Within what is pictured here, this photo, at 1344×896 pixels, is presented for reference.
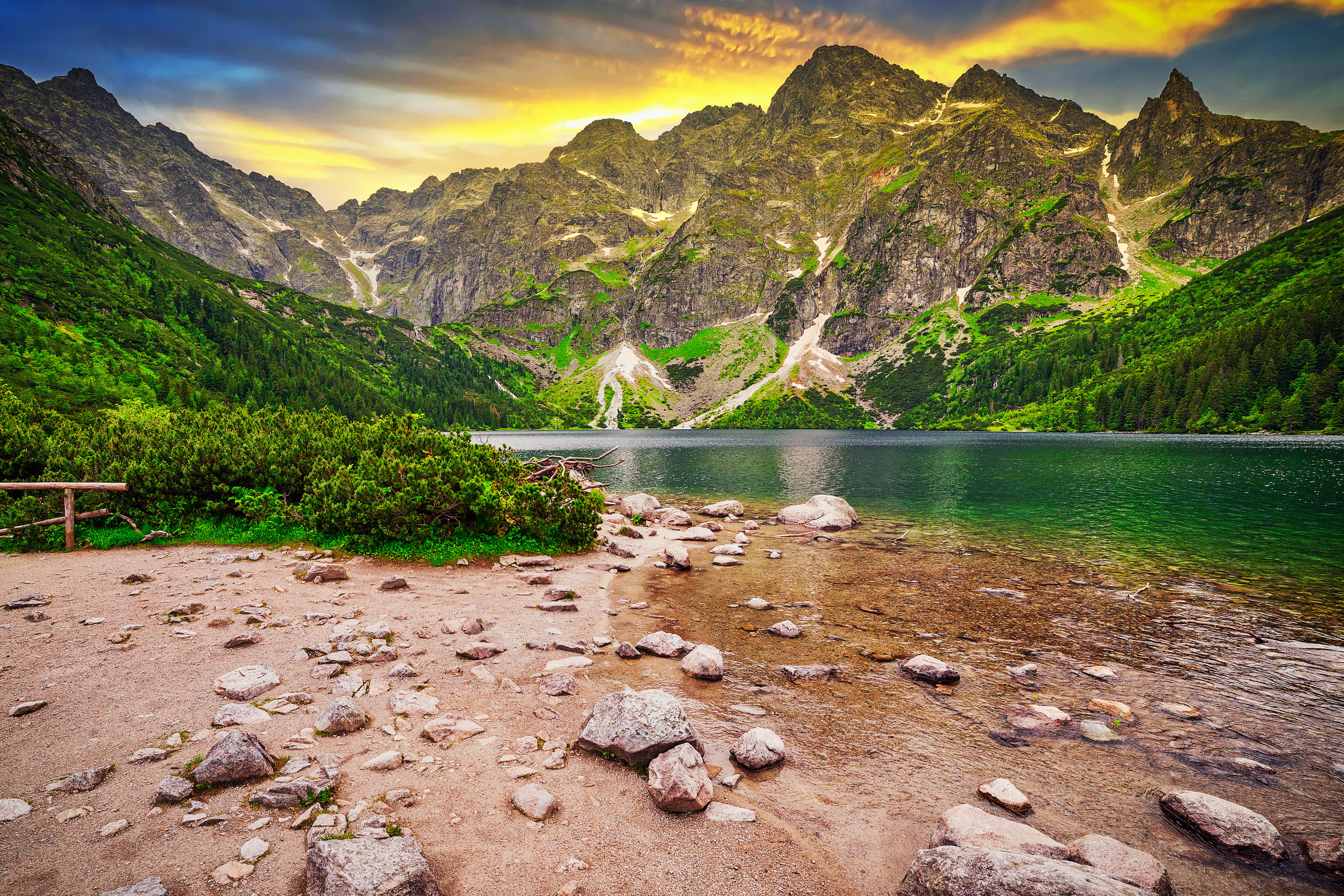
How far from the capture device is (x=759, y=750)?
9.03 meters

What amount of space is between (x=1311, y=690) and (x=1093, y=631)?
4348mm

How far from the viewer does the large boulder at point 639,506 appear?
1387 inches

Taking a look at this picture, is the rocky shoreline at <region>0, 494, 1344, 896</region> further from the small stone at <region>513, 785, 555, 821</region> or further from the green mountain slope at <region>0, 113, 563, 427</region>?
the green mountain slope at <region>0, 113, 563, 427</region>

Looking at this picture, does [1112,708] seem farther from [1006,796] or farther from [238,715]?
[238,715]

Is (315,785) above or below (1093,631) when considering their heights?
above

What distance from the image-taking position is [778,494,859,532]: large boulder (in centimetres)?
3328

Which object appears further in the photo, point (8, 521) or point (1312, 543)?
point (1312, 543)

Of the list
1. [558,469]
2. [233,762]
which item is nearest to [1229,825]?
[233,762]

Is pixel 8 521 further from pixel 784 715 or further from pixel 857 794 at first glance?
pixel 857 794

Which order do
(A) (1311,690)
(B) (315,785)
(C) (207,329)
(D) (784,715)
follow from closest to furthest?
(B) (315,785) < (D) (784,715) < (A) (1311,690) < (C) (207,329)

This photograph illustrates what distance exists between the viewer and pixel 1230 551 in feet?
86.8

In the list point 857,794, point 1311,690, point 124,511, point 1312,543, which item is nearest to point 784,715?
point 857,794

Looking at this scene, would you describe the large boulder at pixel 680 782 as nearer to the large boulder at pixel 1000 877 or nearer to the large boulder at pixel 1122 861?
the large boulder at pixel 1000 877

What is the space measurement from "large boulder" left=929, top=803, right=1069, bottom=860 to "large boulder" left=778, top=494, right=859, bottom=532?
85.2 ft
